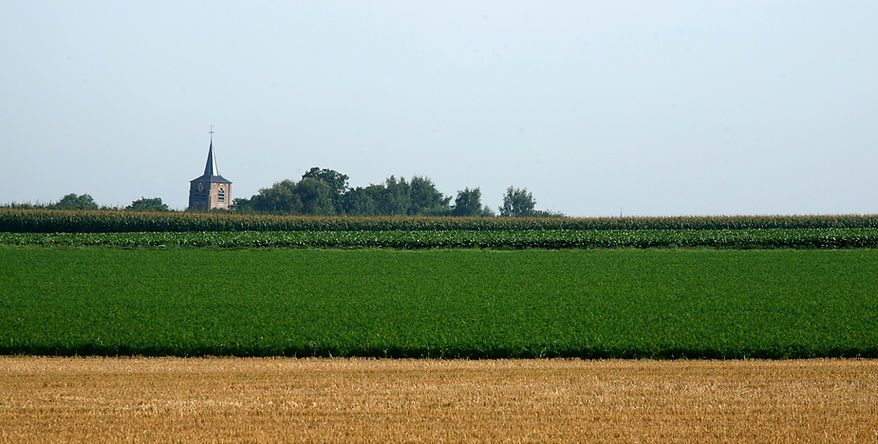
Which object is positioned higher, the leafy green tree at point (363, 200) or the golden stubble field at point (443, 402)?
the leafy green tree at point (363, 200)

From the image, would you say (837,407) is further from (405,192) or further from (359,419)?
(405,192)

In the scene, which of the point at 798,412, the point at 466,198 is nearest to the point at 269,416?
the point at 798,412

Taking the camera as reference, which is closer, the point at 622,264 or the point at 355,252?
the point at 622,264

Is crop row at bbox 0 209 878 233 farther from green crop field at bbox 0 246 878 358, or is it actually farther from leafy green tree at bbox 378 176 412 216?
leafy green tree at bbox 378 176 412 216

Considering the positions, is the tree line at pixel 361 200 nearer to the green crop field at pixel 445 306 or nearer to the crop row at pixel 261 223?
the crop row at pixel 261 223

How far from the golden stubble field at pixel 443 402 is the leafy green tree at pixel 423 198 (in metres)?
99.8

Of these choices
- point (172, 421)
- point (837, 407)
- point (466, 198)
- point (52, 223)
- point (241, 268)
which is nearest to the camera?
point (172, 421)

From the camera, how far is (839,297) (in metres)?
28.0

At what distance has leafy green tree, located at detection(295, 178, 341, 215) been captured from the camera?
10775 cm

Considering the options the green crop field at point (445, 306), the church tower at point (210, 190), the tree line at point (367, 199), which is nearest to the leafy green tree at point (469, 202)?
the tree line at point (367, 199)

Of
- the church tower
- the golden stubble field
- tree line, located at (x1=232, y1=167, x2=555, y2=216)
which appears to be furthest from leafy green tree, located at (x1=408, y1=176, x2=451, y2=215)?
the golden stubble field

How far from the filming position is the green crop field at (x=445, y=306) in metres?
22.4

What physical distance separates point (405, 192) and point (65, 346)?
319ft

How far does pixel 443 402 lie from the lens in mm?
14414
